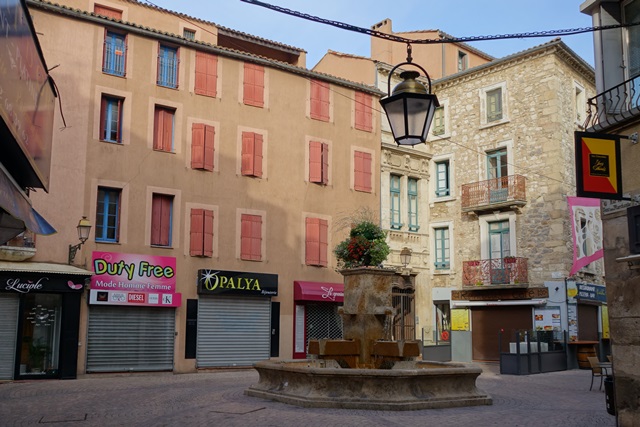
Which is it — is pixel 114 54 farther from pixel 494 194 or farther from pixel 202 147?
pixel 494 194

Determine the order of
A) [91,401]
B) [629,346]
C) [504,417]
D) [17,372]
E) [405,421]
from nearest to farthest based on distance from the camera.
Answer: [629,346] → [405,421] → [504,417] → [91,401] → [17,372]

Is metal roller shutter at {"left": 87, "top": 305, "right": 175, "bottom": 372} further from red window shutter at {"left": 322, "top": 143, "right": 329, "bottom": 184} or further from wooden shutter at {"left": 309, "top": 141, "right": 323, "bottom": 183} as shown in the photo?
red window shutter at {"left": 322, "top": 143, "right": 329, "bottom": 184}

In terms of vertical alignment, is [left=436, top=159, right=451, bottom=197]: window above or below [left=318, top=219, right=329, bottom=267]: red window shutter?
above

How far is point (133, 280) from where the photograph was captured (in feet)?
67.6

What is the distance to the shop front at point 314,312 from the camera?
23.8m

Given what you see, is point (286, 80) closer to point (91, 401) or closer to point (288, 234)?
point (288, 234)

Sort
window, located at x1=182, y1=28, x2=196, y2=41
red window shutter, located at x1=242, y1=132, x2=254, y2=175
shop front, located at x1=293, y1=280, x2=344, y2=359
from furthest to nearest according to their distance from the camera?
window, located at x1=182, y1=28, x2=196, y2=41, shop front, located at x1=293, y1=280, x2=344, y2=359, red window shutter, located at x1=242, y1=132, x2=254, y2=175

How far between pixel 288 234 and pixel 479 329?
321 inches

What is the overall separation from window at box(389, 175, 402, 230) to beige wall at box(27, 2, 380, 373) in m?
1.15

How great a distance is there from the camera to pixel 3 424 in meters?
9.73

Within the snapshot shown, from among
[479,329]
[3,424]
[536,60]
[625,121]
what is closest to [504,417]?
[625,121]

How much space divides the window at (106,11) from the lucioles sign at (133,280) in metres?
9.26

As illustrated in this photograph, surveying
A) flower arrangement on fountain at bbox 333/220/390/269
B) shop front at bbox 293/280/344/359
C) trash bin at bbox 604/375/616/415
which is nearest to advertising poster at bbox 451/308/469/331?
shop front at bbox 293/280/344/359

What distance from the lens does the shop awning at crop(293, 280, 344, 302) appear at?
23688 millimetres
